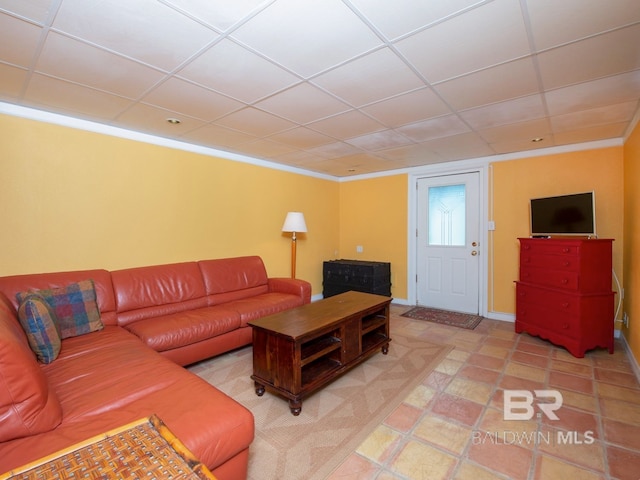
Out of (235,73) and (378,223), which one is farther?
(378,223)

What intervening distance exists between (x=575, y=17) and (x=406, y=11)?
2.72 feet

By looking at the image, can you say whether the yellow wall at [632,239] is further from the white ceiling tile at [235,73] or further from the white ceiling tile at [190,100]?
the white ceiling tile at [190,100]

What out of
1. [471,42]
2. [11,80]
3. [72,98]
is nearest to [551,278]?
[471,42]

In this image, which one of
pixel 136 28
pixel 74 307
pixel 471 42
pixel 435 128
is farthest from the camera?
pixel 435 128

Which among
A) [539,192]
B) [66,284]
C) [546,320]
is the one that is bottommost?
[546,320]

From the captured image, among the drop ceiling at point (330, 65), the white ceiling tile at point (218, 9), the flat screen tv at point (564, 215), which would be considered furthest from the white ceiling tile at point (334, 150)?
the flat screen tv at point (564, 215)

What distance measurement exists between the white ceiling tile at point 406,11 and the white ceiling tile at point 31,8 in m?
1.43

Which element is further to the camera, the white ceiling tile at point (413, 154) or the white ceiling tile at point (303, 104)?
the white ceiling tile at point (413, 154)

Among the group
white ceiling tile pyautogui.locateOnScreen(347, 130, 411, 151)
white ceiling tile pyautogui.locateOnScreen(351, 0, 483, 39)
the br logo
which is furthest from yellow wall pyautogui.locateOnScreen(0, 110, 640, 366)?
white ceiling tile pyautogui.locateOnScreen(351, 0, 483, 39)

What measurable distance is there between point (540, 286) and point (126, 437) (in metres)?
3.88

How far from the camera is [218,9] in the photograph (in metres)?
1.43

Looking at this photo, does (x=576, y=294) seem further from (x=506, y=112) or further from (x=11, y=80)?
(x=11, y=80)

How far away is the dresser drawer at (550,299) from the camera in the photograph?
2.98 meters

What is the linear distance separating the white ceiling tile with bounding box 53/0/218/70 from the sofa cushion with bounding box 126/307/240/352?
197cm
